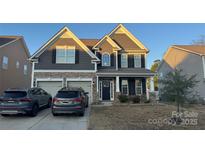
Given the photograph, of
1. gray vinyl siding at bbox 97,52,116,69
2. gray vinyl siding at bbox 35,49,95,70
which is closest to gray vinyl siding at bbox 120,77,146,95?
gray vinyl siding at bbox 97,52,116,69

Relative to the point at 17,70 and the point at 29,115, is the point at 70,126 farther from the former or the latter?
the point at 17,70

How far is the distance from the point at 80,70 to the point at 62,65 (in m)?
1.89

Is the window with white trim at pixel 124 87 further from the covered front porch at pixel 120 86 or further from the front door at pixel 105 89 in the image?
the front door at pixel 105 89

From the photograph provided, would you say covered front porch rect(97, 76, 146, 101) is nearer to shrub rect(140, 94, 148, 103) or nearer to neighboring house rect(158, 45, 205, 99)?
shrub rect(140, 94, 148, 103)

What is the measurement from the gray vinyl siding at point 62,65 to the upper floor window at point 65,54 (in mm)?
397

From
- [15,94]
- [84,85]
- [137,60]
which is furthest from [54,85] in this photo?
[137,60]

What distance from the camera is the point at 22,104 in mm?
10641

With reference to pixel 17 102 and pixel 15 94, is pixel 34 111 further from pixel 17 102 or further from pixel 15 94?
pixel 15 94

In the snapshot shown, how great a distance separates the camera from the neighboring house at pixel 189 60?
69.6 feet

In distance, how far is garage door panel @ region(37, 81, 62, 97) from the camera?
1803 centimetres

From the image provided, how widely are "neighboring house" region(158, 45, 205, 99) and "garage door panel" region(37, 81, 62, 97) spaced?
11.1 meters

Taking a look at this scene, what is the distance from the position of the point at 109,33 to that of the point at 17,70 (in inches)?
519

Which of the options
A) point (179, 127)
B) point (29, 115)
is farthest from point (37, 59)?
point (179, 127)

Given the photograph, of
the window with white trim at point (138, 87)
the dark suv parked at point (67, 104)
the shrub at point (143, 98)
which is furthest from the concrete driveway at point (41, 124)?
the window with white trim at point (138, 87)
